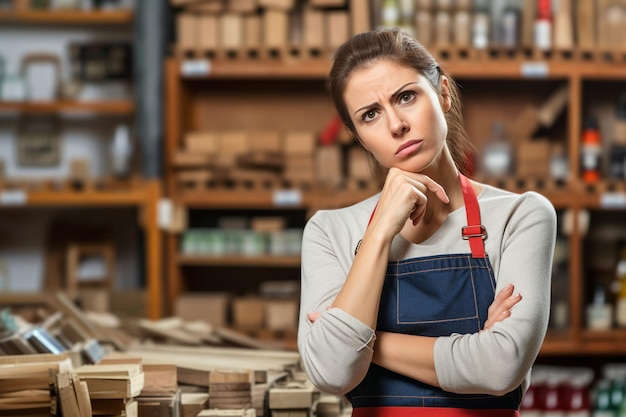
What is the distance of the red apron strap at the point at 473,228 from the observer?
1.69 metres

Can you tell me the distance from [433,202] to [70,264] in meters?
3.68

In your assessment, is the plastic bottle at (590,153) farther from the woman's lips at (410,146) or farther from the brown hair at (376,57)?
the woman's lips at (410,146)

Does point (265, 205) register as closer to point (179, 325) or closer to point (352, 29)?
point (352, 29)

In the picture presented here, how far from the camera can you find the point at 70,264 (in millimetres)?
5082

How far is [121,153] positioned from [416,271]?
3463mm

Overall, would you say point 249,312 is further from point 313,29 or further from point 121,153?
point 313,29

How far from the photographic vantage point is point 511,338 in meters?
1.57

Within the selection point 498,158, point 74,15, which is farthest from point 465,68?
point 74,15

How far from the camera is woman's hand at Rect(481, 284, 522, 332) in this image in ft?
5.25

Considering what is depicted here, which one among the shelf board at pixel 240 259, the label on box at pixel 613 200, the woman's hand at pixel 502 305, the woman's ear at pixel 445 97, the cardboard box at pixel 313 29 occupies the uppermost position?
the cardboard box at pixel 313 29

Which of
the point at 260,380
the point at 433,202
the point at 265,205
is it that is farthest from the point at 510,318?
the point at 265,205

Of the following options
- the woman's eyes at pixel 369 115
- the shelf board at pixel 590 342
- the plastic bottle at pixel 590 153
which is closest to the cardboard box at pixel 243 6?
the plastic bottle at pixel 590 153

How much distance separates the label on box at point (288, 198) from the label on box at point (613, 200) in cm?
151

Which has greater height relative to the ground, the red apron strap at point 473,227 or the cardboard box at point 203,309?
the red apron strap at point 473,227
